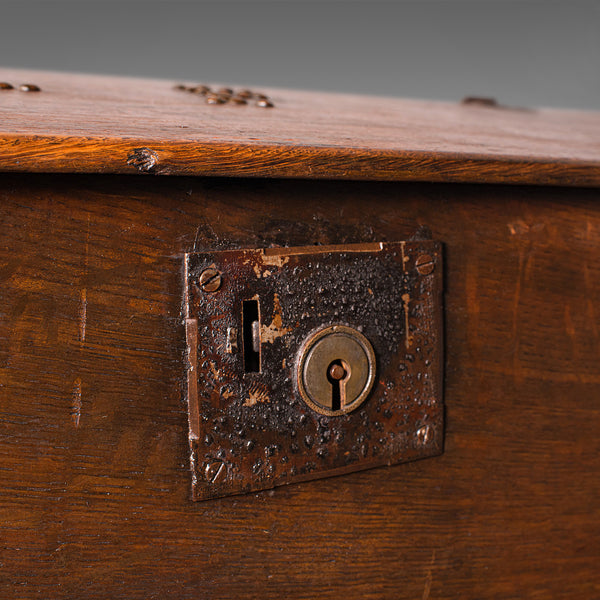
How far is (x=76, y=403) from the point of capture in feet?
2.04

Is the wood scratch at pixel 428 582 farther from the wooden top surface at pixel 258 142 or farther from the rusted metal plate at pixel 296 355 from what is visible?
the wooden top surface at pixel 258 142

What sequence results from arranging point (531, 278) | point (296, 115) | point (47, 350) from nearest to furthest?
point (47, 350) < point (531, 278) < point (296, 115)

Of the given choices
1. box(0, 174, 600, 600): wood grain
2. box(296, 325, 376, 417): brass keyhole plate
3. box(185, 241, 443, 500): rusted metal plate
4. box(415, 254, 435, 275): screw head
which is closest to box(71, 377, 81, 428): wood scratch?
box(0, 174, 600, 600): wood grain

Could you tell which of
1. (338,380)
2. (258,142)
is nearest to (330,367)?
(338,380)

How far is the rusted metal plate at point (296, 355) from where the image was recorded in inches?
25.9

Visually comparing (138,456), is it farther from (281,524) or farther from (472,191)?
(472,191)

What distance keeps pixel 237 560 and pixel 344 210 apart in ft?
1.31

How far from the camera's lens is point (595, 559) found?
35.2 inches

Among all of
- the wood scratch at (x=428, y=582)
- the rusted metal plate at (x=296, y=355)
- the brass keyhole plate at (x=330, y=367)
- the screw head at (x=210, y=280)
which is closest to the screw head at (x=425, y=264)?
the rusted metal plate at (x=296, y=355)

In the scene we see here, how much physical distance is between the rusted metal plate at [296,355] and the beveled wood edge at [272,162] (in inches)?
3.6

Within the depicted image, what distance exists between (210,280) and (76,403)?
0.17 m

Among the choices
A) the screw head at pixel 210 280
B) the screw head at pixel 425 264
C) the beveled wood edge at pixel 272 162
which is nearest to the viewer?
the beveled wood edge at pixel 272 162

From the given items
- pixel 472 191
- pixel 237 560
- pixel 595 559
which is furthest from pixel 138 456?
pixel 595 559

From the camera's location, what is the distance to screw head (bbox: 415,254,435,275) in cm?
75
